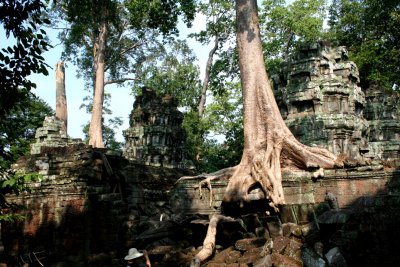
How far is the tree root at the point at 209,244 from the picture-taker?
622 cm

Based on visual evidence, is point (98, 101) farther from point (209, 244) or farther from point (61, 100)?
point (209, 244)

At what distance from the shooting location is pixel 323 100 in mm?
14461

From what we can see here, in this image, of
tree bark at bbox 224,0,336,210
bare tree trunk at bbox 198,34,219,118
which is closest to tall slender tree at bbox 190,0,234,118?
bare tree trunk at bbox 198,34,219,118

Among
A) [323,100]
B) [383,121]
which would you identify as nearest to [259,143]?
[323,100]

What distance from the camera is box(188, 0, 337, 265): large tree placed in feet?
29.4

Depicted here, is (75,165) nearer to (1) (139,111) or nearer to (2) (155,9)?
(2) (155,9)

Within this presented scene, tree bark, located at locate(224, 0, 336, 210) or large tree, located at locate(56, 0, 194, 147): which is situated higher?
large tree, located at locate(56, 0, 194, 147)

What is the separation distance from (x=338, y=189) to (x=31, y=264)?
630 centimetres

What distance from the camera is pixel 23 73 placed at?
453 cm

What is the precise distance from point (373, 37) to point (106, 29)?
15721mm

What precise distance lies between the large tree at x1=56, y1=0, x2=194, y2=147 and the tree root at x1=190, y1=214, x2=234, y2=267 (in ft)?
30.2

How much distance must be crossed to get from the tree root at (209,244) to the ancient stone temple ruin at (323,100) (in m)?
7.27

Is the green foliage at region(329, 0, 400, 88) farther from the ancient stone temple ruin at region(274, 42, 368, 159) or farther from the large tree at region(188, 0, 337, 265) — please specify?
the large tree at region(188, 0, 337, 265)

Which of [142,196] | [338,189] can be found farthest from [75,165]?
[338,189]
